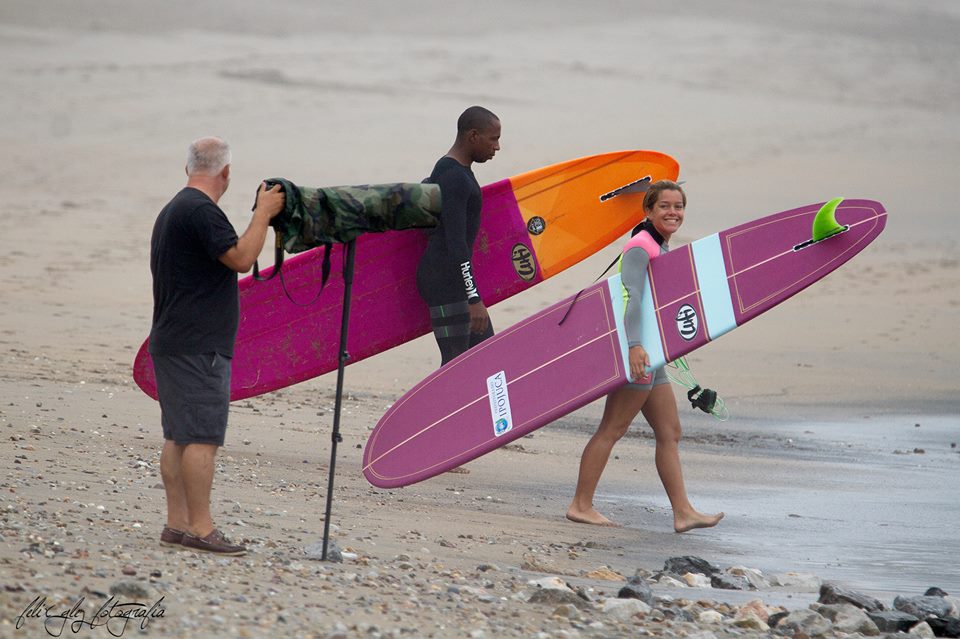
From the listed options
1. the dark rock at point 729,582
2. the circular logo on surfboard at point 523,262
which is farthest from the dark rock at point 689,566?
the circular logo on surfboard at point 523,262

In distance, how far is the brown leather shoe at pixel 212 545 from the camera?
4320 millimetres

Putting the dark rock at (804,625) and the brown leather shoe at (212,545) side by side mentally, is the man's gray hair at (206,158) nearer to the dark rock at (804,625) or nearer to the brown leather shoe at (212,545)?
the brown leather shoe at (212,545)

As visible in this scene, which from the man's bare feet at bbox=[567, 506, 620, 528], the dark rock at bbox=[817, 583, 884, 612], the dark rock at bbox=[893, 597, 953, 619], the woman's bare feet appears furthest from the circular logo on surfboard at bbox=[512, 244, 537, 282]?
the dark rock at bbox=[893, 597, 953, 619]

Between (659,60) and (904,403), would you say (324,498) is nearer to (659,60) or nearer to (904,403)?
(904,403)

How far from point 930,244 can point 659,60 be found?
1596cm

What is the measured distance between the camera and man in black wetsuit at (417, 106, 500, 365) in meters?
6.00

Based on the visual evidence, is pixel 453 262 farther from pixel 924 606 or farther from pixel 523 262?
pixel 924 606

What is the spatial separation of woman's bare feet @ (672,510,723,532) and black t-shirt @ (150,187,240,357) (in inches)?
84.6

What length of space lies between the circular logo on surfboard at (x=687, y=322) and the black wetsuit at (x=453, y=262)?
82 cm

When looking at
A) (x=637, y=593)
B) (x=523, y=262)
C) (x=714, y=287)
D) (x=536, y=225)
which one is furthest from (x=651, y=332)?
(x=637, y=593)

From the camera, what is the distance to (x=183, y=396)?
432 cm

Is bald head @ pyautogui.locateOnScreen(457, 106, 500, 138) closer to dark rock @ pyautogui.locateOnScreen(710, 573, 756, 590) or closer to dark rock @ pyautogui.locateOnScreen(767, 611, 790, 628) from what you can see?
dark rock @ pyautogui.locateOnScreen(710, 573, 756, 590)

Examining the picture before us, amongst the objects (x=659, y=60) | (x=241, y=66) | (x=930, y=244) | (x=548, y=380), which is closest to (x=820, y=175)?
(x=930, y=244)

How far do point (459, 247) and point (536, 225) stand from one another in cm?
144
